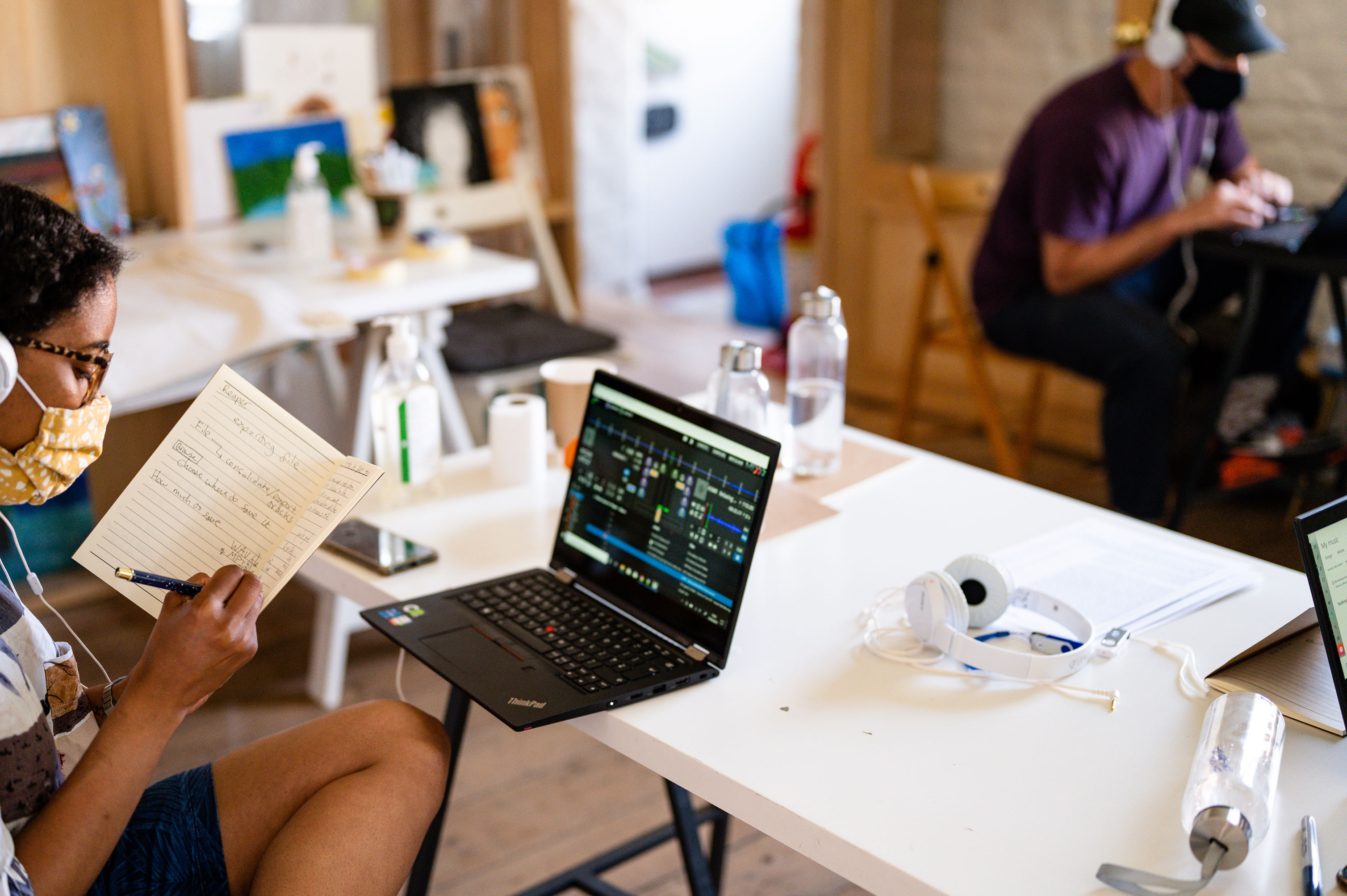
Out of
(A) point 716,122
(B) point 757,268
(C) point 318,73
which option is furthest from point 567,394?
(A) point 716,122

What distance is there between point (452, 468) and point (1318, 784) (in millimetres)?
1112

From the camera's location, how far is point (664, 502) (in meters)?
1.27

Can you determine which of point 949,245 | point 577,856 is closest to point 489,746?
point 577,856

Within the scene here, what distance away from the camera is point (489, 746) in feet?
7.43

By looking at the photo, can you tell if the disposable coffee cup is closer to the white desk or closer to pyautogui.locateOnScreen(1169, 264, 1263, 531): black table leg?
the white desk

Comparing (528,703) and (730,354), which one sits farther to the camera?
(730,354)

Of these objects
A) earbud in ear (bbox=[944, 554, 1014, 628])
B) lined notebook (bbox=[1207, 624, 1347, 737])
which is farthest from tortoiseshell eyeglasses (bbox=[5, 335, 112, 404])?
lined notebook (bbox=[1207, 624, 1347, 737])

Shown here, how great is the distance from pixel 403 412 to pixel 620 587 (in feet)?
1.38

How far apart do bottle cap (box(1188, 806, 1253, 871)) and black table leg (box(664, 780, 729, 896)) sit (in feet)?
2.09

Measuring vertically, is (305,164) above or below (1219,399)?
above

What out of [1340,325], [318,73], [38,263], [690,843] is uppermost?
[318,73]

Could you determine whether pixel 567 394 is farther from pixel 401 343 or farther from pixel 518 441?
pixel 401 343

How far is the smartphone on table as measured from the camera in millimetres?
1389

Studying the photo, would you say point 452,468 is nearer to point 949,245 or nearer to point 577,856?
point 577,856
